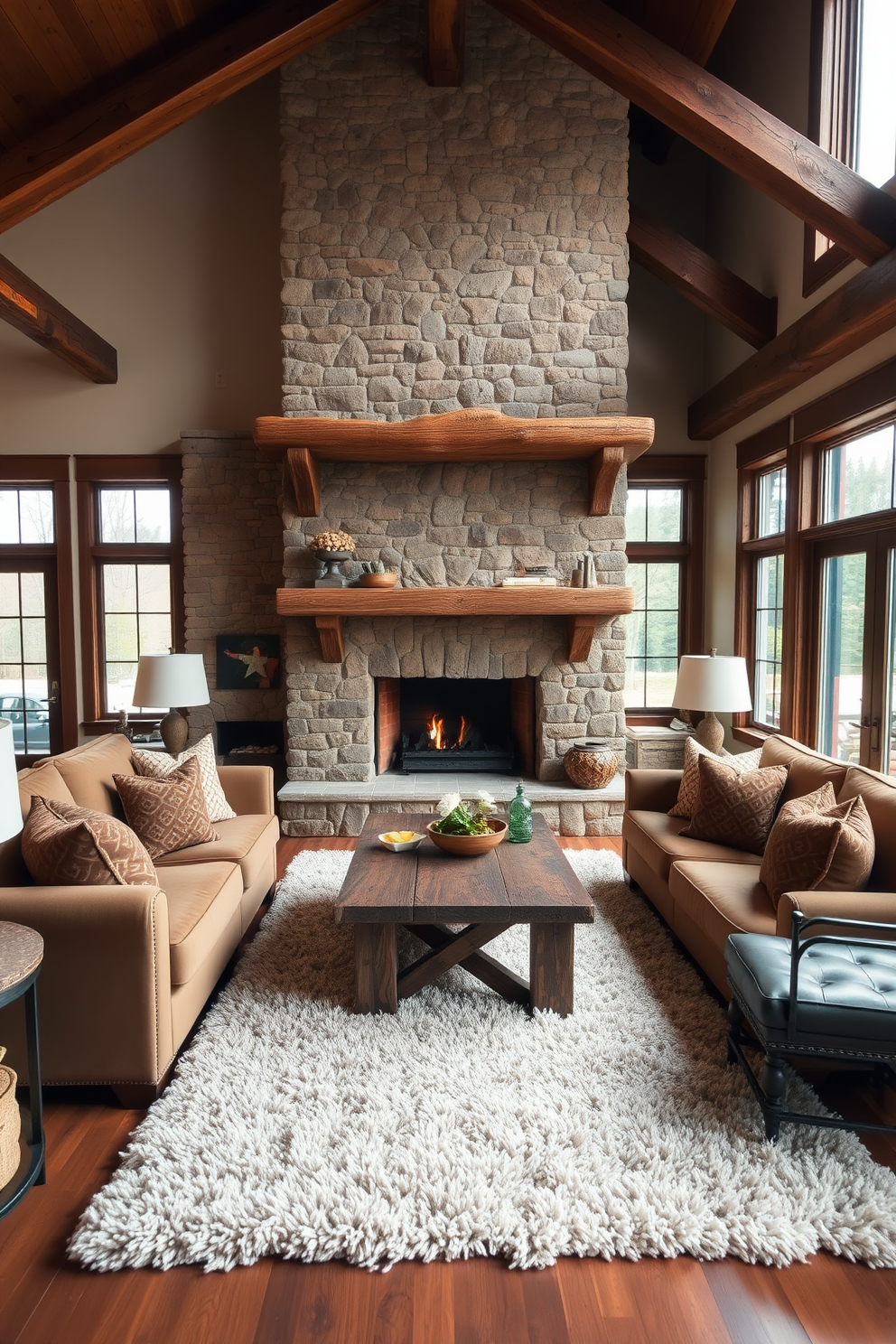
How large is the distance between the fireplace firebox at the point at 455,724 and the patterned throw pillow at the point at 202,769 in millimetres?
1820

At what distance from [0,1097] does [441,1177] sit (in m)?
1.06

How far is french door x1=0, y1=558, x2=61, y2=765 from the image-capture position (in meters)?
6.38

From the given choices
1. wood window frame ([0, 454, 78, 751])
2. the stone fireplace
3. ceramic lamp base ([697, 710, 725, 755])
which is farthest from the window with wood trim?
wood window frame ([0, 454, 78, 751])

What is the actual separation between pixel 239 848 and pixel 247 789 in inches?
26.2

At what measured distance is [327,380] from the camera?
5.13 m

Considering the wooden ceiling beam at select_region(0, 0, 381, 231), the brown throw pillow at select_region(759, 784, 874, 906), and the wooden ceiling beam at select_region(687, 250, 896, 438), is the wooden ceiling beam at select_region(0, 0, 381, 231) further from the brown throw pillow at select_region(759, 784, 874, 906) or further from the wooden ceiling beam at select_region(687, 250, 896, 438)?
the brown throw pillow at select_region(759, 784, 874, 906)

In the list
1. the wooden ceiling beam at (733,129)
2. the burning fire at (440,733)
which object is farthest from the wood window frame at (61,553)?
the wooden ceiling beam at (733,129)

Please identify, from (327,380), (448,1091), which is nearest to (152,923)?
(448,1091)

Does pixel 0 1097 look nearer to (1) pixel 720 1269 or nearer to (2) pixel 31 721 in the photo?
(1) pixel 720 1269

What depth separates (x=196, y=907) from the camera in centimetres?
276

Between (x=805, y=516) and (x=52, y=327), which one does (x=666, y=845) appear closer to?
(x=805, y=516)

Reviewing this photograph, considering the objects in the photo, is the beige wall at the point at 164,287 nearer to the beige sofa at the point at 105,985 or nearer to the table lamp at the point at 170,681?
the table lamp at the point at 170,681

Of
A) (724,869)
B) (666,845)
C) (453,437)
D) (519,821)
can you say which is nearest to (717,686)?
(666,845)

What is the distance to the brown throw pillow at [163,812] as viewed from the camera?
11.0 feet
